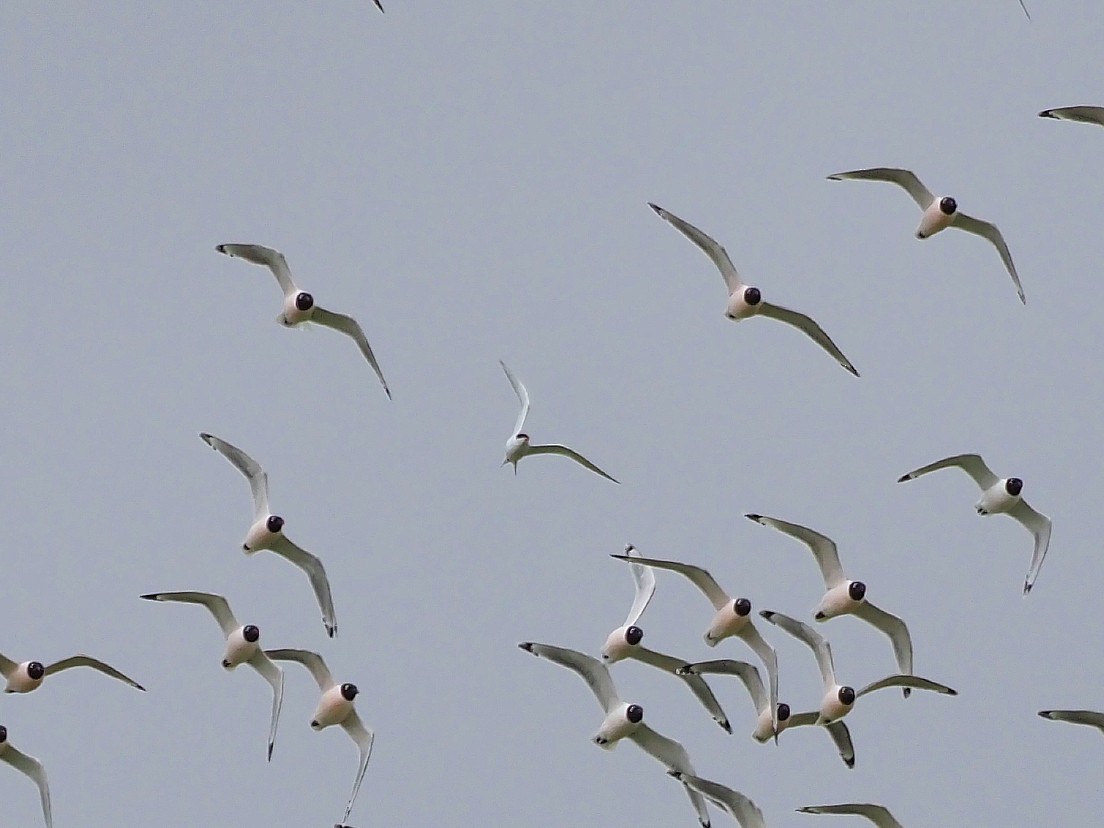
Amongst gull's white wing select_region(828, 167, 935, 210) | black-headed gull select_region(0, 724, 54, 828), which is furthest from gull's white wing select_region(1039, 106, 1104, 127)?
black-headed gull select_region(0, 724, 54, 828)

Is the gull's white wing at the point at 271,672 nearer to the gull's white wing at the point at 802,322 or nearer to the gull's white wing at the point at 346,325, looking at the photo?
the gull's white wing at the point at 346,325

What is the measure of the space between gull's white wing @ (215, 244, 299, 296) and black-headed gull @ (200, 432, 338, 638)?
2052 millimetres

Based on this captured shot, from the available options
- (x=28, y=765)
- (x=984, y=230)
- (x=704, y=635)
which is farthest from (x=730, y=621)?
(x=28, y=765)

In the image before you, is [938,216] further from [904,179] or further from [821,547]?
[821,547]

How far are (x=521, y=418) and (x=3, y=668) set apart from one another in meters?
7.07

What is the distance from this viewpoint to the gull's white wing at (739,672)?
97.7 feet

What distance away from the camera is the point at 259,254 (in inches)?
1160

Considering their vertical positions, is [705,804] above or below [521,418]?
below

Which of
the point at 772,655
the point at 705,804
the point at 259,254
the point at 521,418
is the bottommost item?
the point at 705,804

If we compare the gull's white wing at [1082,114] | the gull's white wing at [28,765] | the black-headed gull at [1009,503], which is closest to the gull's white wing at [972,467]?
the black-headed gull at [1009,503]

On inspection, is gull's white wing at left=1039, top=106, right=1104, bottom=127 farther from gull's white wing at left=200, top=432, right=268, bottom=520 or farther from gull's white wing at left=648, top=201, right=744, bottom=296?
gull's white wing at left=200, top=432, right=268, bottom=520

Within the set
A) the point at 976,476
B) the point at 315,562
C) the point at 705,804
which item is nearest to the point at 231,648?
the point at 315,562

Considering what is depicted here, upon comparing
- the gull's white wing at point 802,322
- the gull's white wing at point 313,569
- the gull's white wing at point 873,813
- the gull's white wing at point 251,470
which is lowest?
the gull's white wing at point 873,813

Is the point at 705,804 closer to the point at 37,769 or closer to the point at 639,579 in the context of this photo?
the point at 639,579
